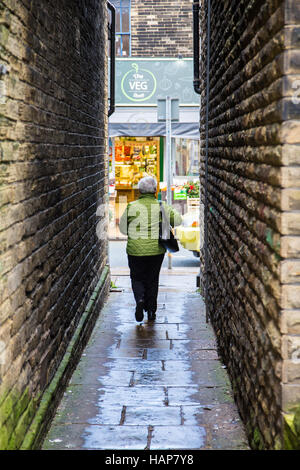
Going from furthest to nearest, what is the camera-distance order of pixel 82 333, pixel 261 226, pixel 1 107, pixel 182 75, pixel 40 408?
pixel 182 75 < pixel 82 333 < pixel 40 408 < pixel 261 226 < pixel 1 107

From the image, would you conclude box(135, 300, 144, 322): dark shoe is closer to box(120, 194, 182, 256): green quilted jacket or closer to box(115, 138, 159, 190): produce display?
box(120, 194, 182, 256): green quilted jacket

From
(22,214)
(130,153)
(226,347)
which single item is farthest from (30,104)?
(130,153)

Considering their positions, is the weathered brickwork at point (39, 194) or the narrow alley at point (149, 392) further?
the narrow alley at point (149, 392)

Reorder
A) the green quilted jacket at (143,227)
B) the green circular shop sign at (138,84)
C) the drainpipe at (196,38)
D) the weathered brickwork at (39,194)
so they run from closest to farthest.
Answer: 1. the weathered brickwork at (39,194)
2. the green quilted jacket at (143,227)
3. the drainpipe at (196,38)
4. the green circular shop sign at (138,84)

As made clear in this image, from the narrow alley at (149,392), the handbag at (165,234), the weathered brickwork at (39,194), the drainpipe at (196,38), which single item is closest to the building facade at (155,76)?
the drainpipe at (196,38)

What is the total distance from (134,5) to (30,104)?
16.8m

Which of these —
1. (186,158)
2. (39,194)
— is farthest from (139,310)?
(186,158)

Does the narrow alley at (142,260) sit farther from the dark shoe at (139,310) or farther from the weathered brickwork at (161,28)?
the weathered brickwork at (161,28)

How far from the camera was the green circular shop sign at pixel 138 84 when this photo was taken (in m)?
19.6

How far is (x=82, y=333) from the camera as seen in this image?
269 inches

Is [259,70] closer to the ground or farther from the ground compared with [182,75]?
closer to the ground

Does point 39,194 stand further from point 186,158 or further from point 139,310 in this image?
point 186,158

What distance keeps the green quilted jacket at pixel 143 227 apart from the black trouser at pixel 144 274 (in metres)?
0.10
